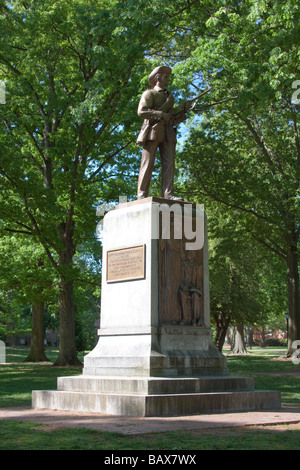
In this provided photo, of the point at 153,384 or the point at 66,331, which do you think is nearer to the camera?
the point at 153,384

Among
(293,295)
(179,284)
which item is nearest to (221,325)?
(293,295)

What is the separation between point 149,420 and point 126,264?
335 cm

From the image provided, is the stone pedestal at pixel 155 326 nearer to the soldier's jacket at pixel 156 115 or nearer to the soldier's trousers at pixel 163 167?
the soldier's trousers at pixel 163 167

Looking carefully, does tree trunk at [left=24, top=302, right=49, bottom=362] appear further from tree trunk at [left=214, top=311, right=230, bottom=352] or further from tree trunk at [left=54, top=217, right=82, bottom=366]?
tree trunk at [left=214, top=311, right=230, bottom=352]

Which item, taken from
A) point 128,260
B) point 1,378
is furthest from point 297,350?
point 128,260

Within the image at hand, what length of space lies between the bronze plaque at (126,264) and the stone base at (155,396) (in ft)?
6.06

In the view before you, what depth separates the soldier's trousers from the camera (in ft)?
36.4

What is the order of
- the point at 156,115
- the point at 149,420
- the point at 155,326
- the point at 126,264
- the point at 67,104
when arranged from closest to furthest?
the point at 149,420, the point at 155,326, the point at 126,264, the point at 156,115, the point at 67,104

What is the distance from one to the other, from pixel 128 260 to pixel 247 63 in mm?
10065

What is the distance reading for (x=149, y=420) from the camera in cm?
778

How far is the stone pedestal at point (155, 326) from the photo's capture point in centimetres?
901

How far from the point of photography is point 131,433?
6707 mm

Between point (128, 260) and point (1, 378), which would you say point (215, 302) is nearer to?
point (1, 378)
